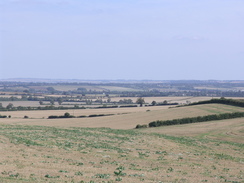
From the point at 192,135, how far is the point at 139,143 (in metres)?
16.6

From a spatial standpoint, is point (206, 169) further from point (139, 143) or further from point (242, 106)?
point (242, 106)

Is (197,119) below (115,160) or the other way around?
below

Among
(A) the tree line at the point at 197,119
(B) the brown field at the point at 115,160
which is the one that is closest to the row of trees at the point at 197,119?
(A) the tree line at the point at 197,119

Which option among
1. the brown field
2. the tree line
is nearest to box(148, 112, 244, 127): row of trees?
the tree line

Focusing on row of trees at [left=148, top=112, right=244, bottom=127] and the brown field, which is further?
row of trees at [left=148, top=112, right=244, bottom=127]

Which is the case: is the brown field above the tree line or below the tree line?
above

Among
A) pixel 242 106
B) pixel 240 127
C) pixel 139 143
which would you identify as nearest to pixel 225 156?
pixel 139 143

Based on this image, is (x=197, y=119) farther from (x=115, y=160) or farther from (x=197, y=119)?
(x=115, y=160)

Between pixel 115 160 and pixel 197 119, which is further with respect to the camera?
pixel 197 119

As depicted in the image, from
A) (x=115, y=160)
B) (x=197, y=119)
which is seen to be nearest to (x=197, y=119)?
(x=197, y=119)

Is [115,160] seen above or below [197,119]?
above

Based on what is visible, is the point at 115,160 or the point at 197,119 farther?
the point at 197,119

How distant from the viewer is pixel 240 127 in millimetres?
60375

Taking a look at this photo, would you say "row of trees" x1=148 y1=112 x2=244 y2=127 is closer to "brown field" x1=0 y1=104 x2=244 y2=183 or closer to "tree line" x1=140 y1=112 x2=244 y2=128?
"tree line" x1=140 y1=112 x2=244 y2=128
